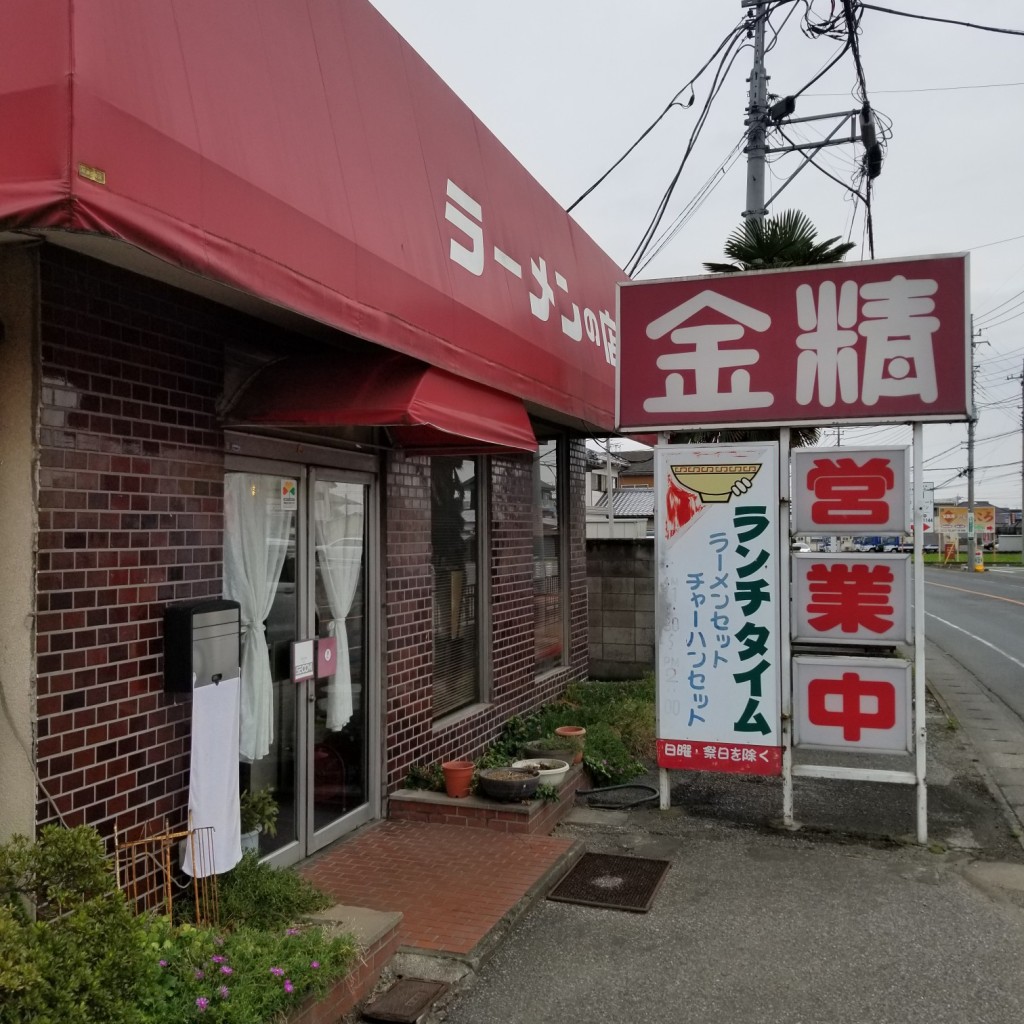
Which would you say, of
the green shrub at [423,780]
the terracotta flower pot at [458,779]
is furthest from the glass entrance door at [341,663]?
the terracotta flower pot at [458,779]

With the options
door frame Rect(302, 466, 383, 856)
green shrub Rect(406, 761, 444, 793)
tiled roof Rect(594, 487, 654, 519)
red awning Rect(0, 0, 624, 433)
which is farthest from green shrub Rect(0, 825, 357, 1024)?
tiled roof Rect(594, 487, 654, 519)

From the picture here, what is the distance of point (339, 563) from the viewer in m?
6.10

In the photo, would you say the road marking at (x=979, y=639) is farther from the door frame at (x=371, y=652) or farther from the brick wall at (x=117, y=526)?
the brick wall at (x=117, y=526)

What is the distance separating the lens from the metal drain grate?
529cm

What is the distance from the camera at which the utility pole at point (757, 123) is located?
1238 centimetres

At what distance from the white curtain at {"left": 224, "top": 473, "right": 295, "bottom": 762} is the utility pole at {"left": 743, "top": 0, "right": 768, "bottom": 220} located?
9084 mm

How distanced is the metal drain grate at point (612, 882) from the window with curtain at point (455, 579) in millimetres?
2024

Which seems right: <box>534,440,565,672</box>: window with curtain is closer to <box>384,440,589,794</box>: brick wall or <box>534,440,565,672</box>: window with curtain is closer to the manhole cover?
<box>384,440,589,794</box>: brick wall

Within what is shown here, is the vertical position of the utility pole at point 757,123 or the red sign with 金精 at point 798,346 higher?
the utility pole at point 757,123

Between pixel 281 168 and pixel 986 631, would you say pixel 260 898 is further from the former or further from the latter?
pixel 986 631

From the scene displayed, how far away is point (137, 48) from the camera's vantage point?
3.26 m

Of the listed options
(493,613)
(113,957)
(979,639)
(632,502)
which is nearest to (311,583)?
(493,613)

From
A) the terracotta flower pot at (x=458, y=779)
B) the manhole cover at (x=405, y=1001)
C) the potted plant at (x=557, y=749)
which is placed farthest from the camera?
the potted plant at (x=557, y=749)

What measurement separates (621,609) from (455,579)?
4499 mm
